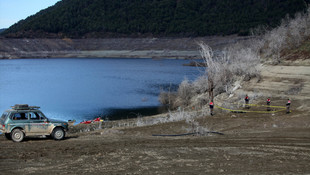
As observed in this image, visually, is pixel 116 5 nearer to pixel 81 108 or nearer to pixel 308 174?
pixel 81 108

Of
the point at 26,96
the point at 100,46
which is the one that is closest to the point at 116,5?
the point at 100,46

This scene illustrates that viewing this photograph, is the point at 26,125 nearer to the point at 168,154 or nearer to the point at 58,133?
the point at 58,133

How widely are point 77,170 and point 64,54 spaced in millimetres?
132891

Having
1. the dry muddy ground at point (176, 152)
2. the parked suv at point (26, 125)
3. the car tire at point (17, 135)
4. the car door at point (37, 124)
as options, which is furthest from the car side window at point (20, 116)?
the dry muddy ground at point (176, 152)

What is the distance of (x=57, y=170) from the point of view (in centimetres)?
1035

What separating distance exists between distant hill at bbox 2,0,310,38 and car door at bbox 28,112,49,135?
107m

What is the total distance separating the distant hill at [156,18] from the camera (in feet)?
444

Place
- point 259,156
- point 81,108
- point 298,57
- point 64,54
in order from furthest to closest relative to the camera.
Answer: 1. point 64,54
2. point 81,108
3. point 298,57
4. point 259,156

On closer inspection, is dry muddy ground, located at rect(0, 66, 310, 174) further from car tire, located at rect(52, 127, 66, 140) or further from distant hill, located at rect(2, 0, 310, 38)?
distant hill, located at rect(2, 0, 310, 38)

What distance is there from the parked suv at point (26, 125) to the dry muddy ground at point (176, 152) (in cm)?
34

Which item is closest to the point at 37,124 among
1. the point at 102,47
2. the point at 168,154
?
the point at 168,154

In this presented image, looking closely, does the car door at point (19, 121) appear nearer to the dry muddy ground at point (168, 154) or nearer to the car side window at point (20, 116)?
the car side window at point (20, 116)

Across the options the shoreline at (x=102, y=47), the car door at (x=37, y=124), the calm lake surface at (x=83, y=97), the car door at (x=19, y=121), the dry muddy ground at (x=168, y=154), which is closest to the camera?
the dry muddy ground at (x=168, y=154)

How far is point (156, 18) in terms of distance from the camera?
168 metres
